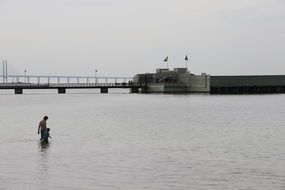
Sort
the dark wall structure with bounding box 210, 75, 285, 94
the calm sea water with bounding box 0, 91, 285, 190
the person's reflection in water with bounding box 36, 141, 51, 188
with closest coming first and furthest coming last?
1. the calm sea water with bounding box 0, 91, 285, 190
2. the person's reflection in water with bounding box 36, 141, 51, 188
3. the dark wall structure with bounding box 210, 75, 285, 94

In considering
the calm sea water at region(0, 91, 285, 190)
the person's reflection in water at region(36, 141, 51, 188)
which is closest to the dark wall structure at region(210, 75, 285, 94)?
the calm sea water at region(0, 91, 285, 190)

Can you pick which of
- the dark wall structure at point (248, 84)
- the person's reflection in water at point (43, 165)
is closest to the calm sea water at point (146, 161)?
the person's reflection in water at point (43, 165)

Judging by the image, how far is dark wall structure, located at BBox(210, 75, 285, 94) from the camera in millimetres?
187875

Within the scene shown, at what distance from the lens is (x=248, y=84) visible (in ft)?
635

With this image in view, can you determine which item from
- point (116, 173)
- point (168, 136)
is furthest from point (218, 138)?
point (116, 173)

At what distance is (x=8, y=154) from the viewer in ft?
105

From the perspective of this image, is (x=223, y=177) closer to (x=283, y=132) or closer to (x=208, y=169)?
(x=208, y=169)

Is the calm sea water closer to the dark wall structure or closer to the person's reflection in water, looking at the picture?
the person's reflection in water

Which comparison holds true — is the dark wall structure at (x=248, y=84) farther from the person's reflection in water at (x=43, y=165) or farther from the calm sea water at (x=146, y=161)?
the person's reflection in water at (x=43, y=165)

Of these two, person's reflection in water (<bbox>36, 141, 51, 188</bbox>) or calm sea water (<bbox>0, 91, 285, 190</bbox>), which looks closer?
calm sea water (<bbox>0, 91, 285, 190</bbox>)

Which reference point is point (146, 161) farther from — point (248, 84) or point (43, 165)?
point (248, 84)

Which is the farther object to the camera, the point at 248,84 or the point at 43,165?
the point at 248,84

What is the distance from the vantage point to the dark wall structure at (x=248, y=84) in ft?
616

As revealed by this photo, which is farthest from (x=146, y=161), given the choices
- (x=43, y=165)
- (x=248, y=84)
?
(x=248, y=84)
